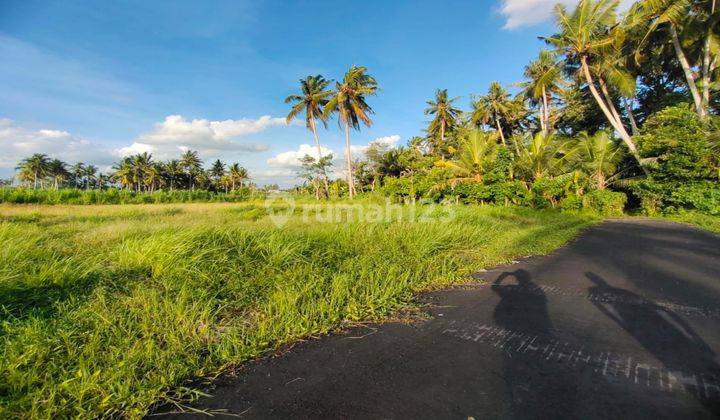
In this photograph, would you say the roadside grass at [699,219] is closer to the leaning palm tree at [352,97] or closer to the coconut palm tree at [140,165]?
the leaning palm tree at [352,97]

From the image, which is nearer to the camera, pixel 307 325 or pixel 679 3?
pixel 307 325

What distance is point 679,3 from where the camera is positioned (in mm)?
13875

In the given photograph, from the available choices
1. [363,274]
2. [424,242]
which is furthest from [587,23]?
[363,274]

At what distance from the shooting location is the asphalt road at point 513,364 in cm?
199

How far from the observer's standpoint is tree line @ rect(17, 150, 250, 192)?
60.6 m

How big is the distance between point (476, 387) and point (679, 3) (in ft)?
66.9

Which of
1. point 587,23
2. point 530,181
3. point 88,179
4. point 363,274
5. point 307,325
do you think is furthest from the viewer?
point 88,179

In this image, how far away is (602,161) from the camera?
17.4 metres

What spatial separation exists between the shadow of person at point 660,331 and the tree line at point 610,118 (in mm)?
14401

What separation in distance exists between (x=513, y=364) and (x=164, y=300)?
10.3 ft

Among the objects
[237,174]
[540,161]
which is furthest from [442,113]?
[237,174]

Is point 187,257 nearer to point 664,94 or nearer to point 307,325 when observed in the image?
point 307,325

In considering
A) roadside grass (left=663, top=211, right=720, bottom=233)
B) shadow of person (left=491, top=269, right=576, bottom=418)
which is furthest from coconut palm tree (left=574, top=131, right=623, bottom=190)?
shadow of person (left=491, top=269, right=576, bottom=418)

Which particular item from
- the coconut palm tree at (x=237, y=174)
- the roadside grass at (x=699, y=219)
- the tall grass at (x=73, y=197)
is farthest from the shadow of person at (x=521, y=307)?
the coconut palm tree at (x=237, y=174)
